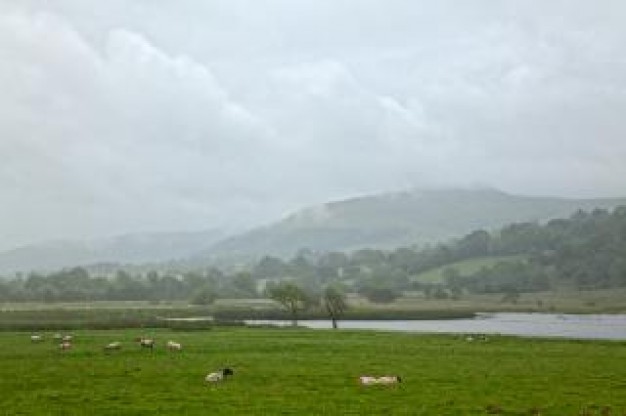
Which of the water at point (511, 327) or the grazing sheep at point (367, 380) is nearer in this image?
the grazing sheep at point (367, 380)

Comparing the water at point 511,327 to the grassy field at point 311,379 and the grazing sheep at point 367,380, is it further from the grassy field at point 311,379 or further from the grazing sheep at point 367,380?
the grazing sheep at point 367,380

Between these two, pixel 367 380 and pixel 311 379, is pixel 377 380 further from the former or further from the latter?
pixel 311 379

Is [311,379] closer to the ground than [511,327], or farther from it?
farther from it

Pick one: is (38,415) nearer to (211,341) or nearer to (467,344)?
(211,341)

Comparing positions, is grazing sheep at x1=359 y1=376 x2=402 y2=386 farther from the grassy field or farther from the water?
A: the water

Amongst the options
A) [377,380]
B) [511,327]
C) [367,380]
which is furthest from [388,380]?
[511,327]

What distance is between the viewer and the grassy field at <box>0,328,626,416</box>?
117 ft

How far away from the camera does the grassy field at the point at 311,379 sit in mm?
35750

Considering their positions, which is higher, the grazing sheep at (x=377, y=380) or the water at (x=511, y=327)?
the grazing sheep at (x=377, y=380)

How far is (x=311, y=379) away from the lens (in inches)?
1793

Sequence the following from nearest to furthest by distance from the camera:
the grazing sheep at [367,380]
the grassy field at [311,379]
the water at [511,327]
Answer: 1. the grassy field at [311,379]
2. the grazing sheep at [367,380]
3. the water at [511,327]

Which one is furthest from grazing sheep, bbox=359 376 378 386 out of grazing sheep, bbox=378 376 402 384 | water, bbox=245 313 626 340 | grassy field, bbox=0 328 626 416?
water, bbox=245 313 626 340

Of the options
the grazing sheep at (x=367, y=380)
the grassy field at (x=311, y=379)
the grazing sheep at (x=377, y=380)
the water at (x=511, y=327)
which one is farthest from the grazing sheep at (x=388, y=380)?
the water at (x=511, y=327)

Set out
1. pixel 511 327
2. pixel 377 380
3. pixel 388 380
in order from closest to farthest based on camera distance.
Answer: pixel 377 380 → pixel 388 380 → pixel 511 327
